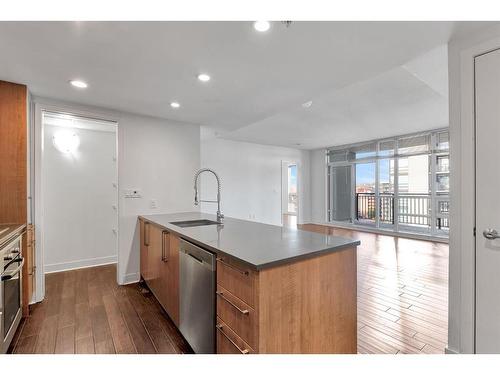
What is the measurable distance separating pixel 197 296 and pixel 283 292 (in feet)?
2.32

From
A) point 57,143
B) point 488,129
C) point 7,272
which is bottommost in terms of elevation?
point 7,272

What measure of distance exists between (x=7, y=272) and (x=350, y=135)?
20.8ft

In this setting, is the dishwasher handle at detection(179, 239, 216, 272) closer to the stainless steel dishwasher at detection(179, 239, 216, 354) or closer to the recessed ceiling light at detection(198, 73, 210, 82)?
the stainless steel dishwasher at detection(179, 239, 216, 354)

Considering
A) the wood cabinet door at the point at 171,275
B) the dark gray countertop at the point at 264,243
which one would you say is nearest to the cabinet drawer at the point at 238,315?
the dark gray countertop at the point at 264,243

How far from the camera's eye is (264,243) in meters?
1.58

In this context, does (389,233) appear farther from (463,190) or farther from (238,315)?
(238,315)

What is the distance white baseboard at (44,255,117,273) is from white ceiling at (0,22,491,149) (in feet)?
8.11

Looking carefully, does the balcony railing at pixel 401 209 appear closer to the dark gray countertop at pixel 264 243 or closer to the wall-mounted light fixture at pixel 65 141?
the dark gray countertop at pixel 264 243

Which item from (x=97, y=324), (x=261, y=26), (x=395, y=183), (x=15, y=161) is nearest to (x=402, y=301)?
(x=261, y=26)

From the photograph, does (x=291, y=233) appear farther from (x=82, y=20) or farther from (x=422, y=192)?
(x=422, y=192)

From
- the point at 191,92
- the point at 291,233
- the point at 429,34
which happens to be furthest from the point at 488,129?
the point at 191,92

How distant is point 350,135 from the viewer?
6125 mm

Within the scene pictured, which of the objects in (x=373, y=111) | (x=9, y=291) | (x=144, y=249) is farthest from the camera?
(x=373, y=111)

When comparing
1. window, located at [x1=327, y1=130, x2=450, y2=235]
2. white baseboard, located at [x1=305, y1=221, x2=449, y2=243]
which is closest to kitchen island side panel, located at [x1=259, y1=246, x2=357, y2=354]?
white baseboard, located at [x1=305, y1=221, x2=449, y2=243]
